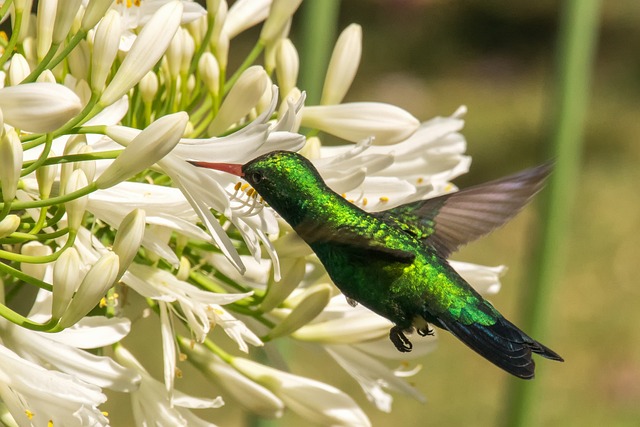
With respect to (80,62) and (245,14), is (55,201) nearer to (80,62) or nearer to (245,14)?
Answer: (80,62)

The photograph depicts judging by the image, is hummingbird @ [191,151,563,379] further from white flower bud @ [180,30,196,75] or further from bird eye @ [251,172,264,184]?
white flower bud @ [180,30,196,75]

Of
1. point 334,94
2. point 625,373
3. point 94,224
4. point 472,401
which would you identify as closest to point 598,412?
point 625,373

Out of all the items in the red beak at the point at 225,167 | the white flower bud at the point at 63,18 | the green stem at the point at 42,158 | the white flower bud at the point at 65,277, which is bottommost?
the white flower bud at the point at 65,277

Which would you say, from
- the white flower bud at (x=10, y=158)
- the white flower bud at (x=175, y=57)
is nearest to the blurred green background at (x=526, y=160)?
the white flower bud at (x=175, y=57)

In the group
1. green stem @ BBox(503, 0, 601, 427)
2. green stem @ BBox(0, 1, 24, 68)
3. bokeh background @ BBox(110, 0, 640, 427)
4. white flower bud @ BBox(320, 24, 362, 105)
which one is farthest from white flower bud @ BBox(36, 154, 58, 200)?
green stem @ BBox(503, 0, 601, 427)

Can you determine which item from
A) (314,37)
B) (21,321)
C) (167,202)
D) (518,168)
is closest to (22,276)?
(21,321)

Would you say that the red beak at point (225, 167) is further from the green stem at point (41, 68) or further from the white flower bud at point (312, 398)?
the white flower bud at point (312, 398)

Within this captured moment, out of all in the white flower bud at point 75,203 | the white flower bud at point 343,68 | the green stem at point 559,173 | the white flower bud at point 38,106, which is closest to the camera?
the white flower bud at point 38,106

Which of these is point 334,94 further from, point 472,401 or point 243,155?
point 472,401
